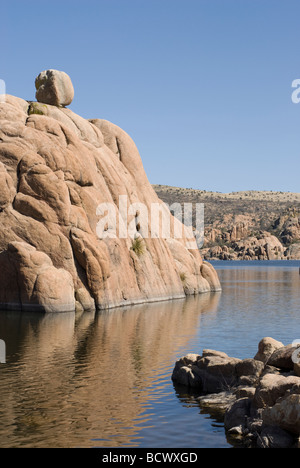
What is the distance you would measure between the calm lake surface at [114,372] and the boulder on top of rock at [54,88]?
20590 mm

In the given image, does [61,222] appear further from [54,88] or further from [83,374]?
[83,374]

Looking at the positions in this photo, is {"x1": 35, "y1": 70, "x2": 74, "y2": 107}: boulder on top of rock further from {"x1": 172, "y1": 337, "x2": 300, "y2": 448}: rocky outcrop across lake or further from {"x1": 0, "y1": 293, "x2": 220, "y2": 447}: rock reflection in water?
{"x1": 172, "y1": 337, "x2": 300, "y2": 448}: rocky outcrop across lake

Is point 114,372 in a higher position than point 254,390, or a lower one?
lower

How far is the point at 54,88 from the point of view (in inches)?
2072

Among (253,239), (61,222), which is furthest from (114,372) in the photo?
(253,239)

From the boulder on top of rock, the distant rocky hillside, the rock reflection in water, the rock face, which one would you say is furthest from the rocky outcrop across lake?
the distant rocky hillside

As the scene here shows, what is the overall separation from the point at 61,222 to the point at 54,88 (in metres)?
16.3

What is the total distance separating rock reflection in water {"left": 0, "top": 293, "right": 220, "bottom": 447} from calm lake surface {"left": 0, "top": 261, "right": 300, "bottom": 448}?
0.09 ft

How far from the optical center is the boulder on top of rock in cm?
5291

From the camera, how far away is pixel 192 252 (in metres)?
64.1
